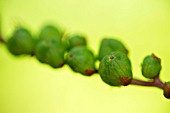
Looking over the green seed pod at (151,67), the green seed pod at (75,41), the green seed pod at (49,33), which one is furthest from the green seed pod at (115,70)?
the green seed pod at (49,33)

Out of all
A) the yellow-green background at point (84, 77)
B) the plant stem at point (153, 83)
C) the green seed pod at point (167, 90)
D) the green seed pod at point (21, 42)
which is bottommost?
the yellow-green background at point (84, 77)

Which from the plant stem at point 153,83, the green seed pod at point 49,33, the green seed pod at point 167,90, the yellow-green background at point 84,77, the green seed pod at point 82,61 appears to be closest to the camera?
the green seed pod at point 167,90

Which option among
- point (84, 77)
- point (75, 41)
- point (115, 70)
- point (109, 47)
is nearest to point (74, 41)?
point (75, 41)

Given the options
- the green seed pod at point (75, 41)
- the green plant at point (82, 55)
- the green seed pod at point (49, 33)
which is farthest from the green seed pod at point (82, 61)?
the green seed pod at point (49, 33)

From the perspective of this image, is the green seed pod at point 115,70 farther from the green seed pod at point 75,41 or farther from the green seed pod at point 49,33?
the green seed pod at point 49,33

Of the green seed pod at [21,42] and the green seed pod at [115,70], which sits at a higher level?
the green seed pod at [115,70]

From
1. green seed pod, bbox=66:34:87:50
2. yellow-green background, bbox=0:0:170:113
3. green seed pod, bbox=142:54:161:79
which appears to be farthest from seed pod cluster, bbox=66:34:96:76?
yellow-green background, bbox=0:0:170:113

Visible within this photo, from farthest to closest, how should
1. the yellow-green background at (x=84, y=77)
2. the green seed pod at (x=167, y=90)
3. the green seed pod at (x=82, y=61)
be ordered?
the yellow-green background at (x=84, y=77)
the green seed pod at (x=82, y=61)
the green seed pod at (x=167, y=90)

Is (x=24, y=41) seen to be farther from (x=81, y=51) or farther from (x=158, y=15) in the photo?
(x=158, y=15)

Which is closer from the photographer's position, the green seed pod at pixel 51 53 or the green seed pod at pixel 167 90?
the green seed pod at pixel 167 90
